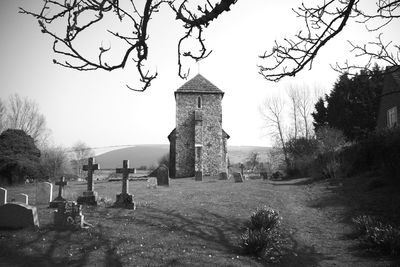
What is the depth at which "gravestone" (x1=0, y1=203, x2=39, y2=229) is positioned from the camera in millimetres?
7910

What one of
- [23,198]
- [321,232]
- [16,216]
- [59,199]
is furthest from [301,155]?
[16,216]

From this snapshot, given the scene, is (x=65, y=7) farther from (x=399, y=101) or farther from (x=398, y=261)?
(x=399, y=101)

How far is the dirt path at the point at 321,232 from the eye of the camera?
7.17m

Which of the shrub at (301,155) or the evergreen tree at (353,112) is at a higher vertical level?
the evergreen tree at (353,112)

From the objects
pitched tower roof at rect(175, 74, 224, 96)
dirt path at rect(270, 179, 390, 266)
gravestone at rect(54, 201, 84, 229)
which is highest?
pitched tower roof at rect(175, 74, 224, 96)

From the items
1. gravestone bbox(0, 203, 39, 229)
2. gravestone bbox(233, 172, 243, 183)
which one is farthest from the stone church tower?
gravestone bbox(0, 203, 39, 229)

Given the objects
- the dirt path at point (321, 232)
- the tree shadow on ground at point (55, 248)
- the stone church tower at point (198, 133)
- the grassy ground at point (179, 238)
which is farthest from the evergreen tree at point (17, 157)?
the dirt path at point (321, 232)

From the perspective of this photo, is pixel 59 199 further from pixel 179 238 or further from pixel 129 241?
pixel 179 238

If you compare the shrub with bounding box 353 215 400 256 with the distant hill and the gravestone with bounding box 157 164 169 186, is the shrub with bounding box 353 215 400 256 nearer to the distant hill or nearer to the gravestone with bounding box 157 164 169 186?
the gravestone with bounding box 157 164 169 186

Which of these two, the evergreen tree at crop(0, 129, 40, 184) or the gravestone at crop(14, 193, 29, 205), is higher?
the evergreen tree at crop(0, 129, 40, 184)

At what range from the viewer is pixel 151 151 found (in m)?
88.0

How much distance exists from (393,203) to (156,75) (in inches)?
425

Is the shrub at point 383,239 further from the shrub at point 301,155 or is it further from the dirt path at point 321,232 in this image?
the shrub at point 301,155

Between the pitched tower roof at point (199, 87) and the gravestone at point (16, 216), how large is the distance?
27185 mm
